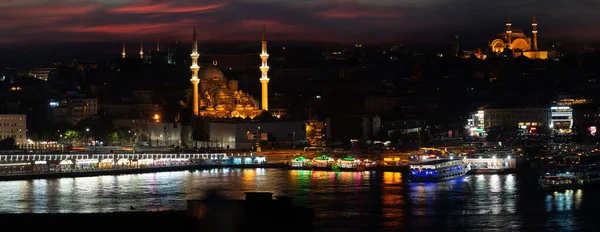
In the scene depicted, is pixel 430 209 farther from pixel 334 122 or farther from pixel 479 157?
pixel 334 122

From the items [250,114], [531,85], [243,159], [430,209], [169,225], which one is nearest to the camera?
[169,225]

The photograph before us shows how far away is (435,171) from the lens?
2559cm

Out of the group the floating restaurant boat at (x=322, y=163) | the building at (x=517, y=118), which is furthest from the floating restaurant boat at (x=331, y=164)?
the building at (x=517, y=118)

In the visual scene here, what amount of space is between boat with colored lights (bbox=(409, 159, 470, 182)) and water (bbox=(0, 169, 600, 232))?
10.3 inches

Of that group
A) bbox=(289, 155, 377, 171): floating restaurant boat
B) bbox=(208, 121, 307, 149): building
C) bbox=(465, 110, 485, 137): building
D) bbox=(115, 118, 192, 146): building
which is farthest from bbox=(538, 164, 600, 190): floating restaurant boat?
bbox=(465, 110, 485, 137): building

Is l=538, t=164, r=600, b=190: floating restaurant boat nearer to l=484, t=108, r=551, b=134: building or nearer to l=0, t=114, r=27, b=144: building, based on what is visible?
l=0, t=114, r=27, b=144: building

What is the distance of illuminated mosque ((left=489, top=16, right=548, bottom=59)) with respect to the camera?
189ft

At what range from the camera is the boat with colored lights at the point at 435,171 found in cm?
2538

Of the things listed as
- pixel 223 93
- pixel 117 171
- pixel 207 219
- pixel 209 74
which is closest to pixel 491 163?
pixel 117 171

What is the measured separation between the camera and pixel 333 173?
91.4 ft

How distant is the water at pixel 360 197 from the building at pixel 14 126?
882cm

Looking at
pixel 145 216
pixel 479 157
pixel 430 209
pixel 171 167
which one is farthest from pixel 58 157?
pixel 145 216

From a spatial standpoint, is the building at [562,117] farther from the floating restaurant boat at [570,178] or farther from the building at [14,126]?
the building at [14,126]

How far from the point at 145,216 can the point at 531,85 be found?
37.3 m
